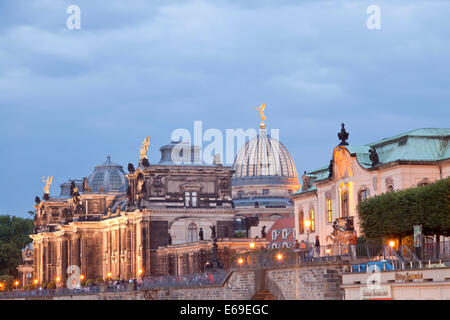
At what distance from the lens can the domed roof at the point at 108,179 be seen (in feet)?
515

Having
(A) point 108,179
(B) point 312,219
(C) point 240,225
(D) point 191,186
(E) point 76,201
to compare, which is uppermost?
(A) point 108,179

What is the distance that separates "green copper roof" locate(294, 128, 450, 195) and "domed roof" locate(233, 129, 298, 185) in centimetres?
10780

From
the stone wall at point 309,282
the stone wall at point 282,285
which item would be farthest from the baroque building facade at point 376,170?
the stone wall at point 309,282

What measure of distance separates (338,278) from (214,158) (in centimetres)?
7363

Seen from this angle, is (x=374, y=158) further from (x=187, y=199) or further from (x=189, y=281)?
(x=187, y=199)

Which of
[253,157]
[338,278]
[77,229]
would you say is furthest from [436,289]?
[253,157]

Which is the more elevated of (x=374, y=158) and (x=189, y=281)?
(x=374, y=158)

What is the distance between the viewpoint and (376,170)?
82.6 metres

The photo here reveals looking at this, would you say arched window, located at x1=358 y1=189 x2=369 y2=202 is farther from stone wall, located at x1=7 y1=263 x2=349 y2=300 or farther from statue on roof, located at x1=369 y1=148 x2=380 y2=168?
stone wall, located at x1=7 y1=263 x2=349 y2=300

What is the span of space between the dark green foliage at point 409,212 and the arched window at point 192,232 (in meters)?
58.8

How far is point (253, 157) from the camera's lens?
198 meters

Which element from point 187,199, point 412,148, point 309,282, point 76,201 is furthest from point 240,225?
point 309,282

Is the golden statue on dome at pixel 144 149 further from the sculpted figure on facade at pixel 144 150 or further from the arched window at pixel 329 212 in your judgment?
the arched window at pixel 329 212

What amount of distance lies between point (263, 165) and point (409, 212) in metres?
131
